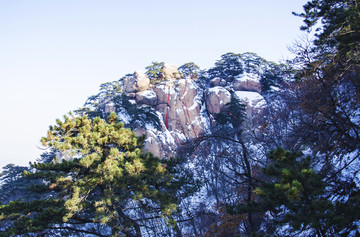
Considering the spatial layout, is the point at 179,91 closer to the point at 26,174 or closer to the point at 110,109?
the point at 110,109

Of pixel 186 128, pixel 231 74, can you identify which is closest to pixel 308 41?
pixel 186 128

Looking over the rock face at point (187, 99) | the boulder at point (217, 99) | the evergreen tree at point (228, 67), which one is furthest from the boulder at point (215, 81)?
the boulder at point (217, 99)

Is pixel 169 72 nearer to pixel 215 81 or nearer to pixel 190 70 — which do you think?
pixel 190 70

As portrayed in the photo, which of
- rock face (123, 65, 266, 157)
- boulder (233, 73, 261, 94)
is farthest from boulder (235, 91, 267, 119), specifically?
boulder (233, 73, 261, 94)

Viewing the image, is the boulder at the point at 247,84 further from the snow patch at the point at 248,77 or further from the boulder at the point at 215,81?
the boulder at the point at 215,81

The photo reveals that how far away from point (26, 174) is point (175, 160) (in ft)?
22.0

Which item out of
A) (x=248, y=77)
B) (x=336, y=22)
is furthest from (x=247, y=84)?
(x=336, y=22)

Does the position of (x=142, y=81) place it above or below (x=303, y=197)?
above

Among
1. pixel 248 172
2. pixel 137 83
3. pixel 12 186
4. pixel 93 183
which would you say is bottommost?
Result: pixel 248 172

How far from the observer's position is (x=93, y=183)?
9.54m

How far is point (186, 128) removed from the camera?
37.0 metres

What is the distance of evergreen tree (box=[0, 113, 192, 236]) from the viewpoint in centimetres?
895

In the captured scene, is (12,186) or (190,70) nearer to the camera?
(12,186)

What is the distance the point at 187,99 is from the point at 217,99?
524cm
